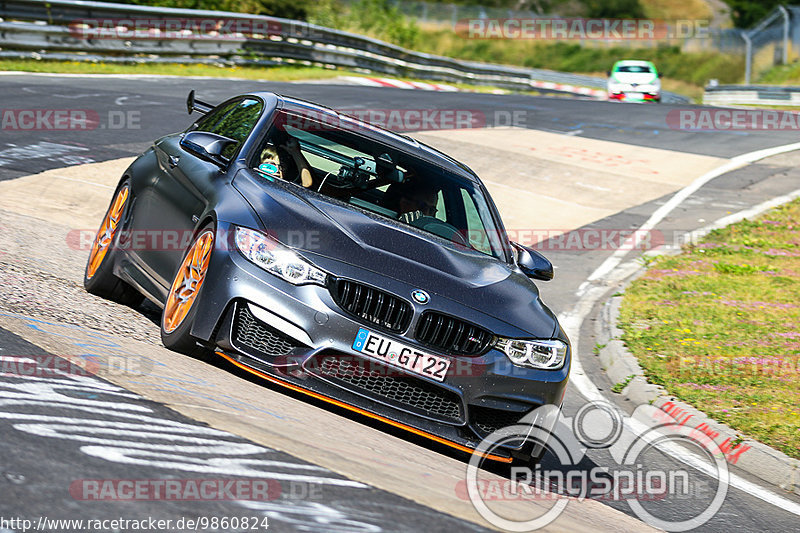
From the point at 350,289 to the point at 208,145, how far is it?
5.26ft

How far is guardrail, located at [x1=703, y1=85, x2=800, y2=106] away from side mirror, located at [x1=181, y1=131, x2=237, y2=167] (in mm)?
31237

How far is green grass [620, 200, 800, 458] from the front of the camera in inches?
290

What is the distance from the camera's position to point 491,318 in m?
5.30

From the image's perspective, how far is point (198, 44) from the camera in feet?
86.1

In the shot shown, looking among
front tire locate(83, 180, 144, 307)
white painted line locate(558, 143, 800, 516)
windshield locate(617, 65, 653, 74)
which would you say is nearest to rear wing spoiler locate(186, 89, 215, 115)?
front tire locate(83, 180, 144, 307)

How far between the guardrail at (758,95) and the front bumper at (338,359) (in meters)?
31.7

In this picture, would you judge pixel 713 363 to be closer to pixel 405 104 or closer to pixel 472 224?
pixel 472 224

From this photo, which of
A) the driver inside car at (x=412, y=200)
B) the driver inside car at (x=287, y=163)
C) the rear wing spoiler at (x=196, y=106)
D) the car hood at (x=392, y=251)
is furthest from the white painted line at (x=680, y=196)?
the car hood at (x=392, y=251)

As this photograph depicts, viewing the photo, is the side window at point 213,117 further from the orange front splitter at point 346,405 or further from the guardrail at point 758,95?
the guardrail at point 758,95

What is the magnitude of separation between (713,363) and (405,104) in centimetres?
1507

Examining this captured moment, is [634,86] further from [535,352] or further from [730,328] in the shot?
[535,352]

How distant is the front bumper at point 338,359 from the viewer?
16.5ft

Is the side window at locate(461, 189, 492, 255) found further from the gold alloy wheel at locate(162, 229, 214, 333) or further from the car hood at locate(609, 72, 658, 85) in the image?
the car hood at locate(609, 72, 658, 85)

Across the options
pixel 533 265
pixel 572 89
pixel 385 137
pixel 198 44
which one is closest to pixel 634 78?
pixel 572 89
